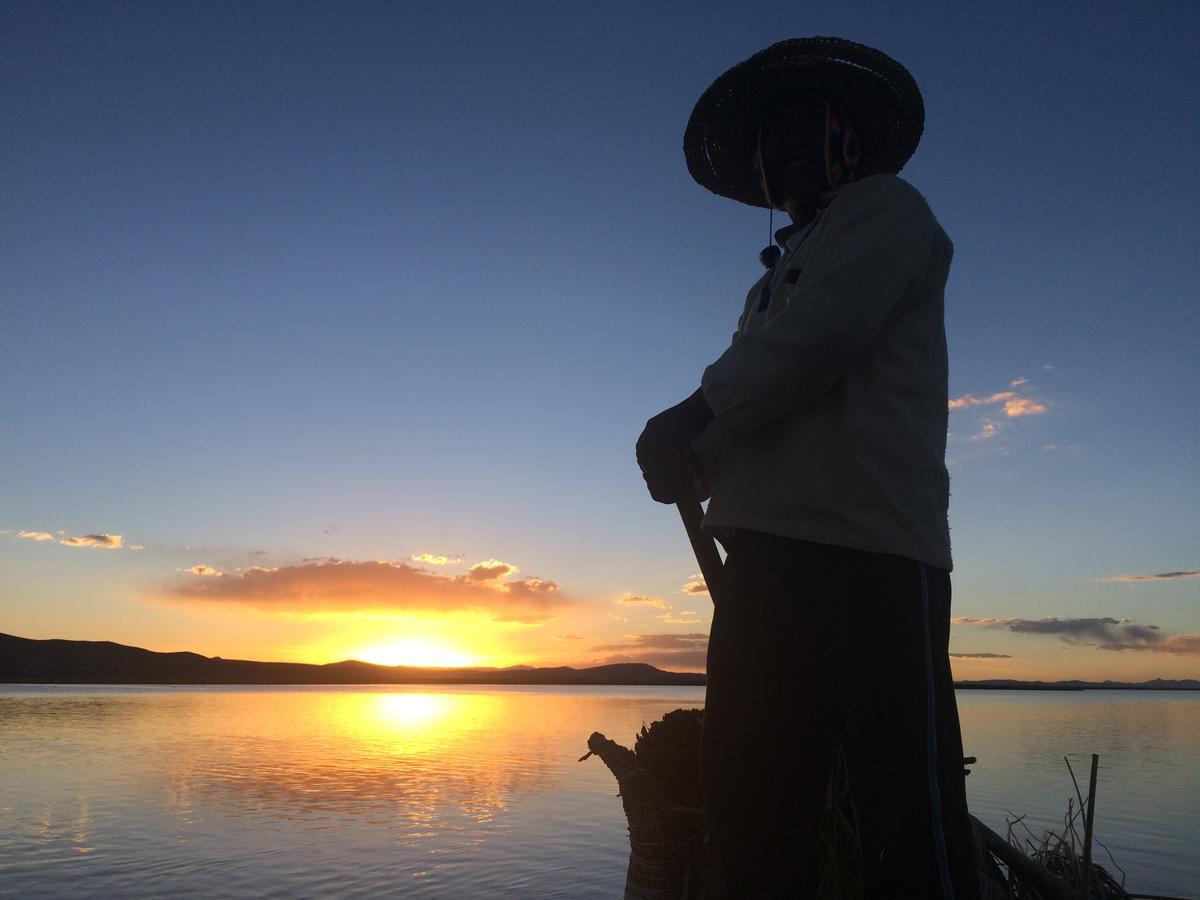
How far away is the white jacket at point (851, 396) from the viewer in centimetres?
149

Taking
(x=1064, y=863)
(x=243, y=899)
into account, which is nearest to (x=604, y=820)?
(x=243, y=899)

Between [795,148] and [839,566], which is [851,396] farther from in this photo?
[795,148]

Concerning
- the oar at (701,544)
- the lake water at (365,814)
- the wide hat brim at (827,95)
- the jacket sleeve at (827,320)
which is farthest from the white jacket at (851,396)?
the lake water at (365,814)

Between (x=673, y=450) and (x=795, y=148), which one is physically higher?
(x=795, y=148)

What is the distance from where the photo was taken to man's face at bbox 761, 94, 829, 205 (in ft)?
6.50

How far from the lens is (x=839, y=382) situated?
5.20 feet

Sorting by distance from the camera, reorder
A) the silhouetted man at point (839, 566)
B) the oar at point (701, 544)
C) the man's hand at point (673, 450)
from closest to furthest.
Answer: the silhouetted man at point (839, 566) → the man's hand at point (673, 450) → the oar at point (701, 544)

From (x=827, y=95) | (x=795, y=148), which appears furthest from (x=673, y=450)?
(x=827, y=95)

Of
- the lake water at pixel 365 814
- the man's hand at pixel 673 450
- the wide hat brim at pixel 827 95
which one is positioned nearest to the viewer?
the man's hand at pixel 673 450

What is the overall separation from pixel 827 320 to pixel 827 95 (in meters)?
1.00

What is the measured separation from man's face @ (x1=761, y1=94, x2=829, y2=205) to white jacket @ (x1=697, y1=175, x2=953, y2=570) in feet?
1.00

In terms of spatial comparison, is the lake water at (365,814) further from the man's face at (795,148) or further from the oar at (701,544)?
the man's face at (795,148)

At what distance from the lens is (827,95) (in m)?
2.16

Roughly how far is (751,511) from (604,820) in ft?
32.7
